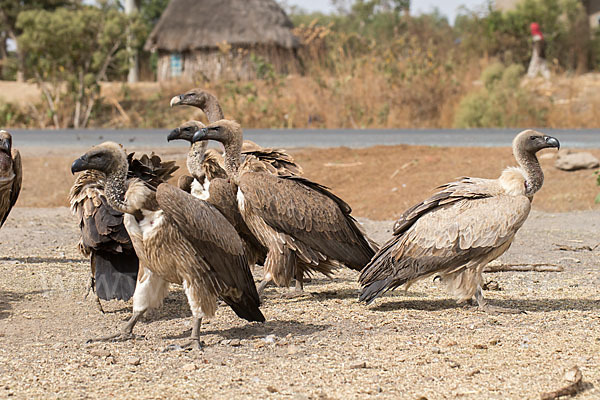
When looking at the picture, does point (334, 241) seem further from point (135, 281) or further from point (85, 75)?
point (85, 75)

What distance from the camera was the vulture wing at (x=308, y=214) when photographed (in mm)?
5891

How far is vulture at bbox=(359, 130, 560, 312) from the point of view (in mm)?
5414

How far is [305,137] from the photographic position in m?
14.5

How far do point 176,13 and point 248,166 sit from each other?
23.8m

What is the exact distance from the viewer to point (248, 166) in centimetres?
619

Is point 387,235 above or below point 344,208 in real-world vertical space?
below

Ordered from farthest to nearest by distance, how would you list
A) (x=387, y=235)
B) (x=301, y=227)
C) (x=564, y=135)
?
(x=564, y=135) → (x=387, y=235) → (x=301, y=227)

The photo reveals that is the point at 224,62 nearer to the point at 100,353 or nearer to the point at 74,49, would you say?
the point at 74,49

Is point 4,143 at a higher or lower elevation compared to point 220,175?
higher

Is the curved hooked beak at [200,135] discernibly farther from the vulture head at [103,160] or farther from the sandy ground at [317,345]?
the sandy ground at [317,345]

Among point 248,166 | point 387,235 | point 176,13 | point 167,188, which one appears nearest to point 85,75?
point 176,13

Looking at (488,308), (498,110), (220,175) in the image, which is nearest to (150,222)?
(220,175)

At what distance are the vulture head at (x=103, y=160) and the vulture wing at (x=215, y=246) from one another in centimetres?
28

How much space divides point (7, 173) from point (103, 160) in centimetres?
267
